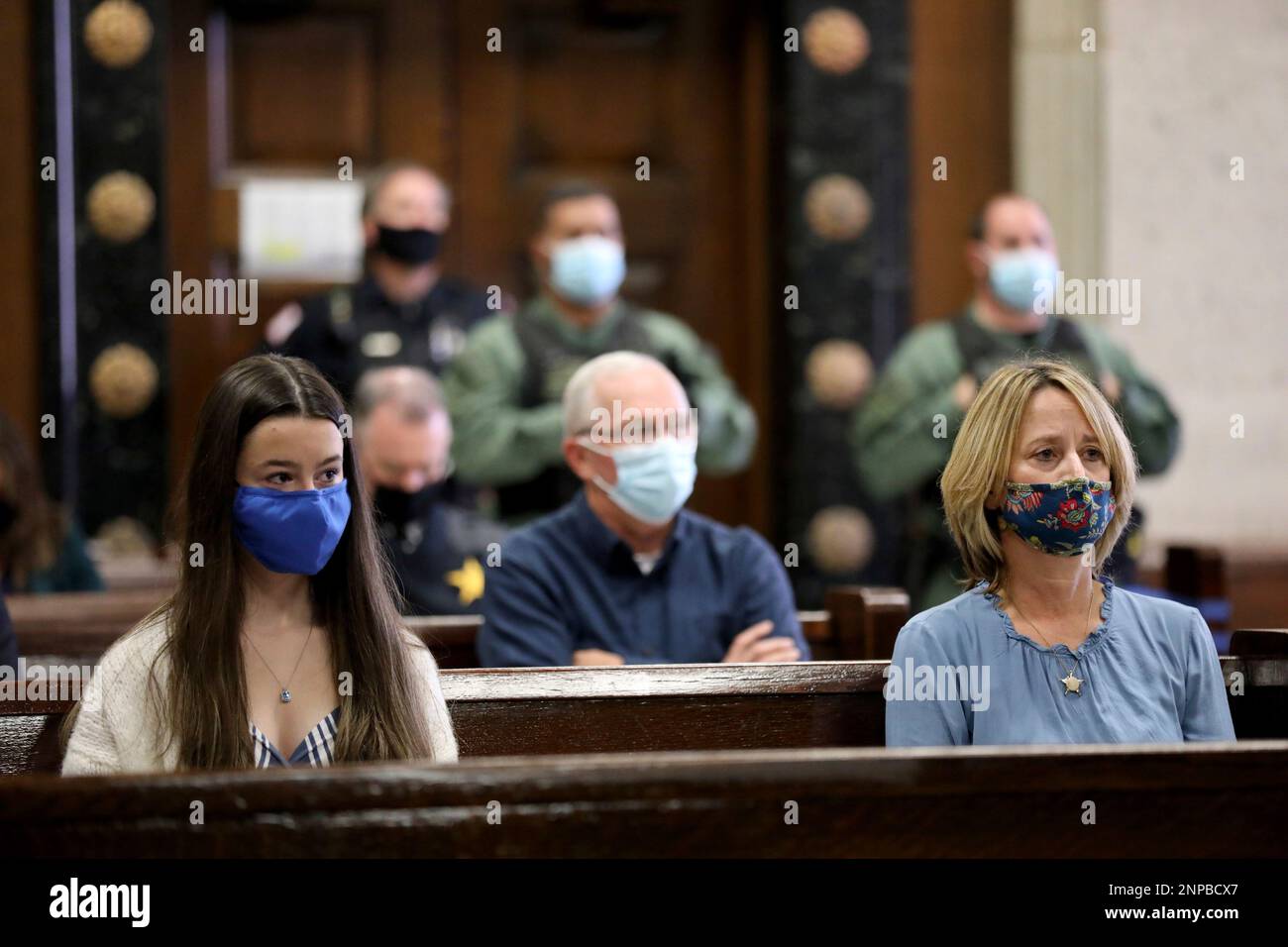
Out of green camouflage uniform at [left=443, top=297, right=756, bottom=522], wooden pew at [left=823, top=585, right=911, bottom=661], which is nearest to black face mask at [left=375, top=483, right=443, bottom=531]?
green camouflage uniform at [left=443, top=297, right=756, bottom=522]

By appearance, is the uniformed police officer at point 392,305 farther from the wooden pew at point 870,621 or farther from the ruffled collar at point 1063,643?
the ruffled collar at point 1063,643

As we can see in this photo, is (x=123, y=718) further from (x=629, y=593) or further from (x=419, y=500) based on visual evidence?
(x=419, y=500)

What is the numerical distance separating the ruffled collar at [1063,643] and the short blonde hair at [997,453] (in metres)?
0.04

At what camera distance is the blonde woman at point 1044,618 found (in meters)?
2.38

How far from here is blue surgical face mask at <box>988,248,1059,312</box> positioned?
459cm

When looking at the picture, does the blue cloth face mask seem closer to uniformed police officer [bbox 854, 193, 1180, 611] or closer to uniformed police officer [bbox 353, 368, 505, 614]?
uniformed police officer [bbox 353, 368, 505, 614]

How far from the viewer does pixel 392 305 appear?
4836 mm

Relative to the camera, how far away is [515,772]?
1.76m

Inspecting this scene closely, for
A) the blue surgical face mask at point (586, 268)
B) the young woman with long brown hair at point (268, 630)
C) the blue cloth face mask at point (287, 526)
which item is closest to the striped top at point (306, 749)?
the young woman with long brown hair at point (268, 630)

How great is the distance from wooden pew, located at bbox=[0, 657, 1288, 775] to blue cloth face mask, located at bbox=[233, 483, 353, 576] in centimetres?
44

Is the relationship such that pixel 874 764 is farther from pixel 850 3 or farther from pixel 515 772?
pixel 850 3

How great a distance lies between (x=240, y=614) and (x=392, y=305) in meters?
2.62

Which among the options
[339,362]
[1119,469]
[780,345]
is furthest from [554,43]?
[1119,469]
